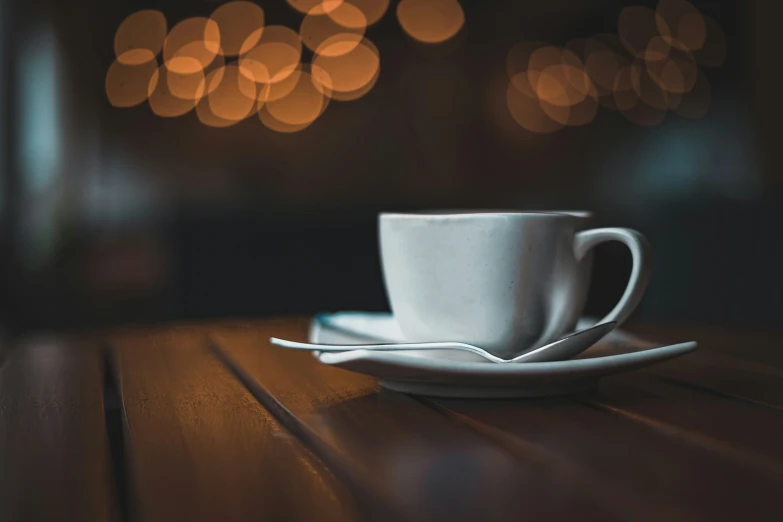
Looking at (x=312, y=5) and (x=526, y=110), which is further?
(x=526, y=110)

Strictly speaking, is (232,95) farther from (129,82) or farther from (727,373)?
(727,373)

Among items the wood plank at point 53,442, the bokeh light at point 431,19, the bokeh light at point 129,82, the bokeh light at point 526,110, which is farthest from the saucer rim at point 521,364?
the bokeh light at point 526,110

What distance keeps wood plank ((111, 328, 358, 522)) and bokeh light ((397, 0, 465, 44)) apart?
313cm

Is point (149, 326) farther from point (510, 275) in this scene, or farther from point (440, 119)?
point (440, 119)

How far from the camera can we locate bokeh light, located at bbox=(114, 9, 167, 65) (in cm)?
274

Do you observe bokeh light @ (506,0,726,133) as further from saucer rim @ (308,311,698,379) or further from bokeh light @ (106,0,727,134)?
saucer rim @ (308,311,698,379)

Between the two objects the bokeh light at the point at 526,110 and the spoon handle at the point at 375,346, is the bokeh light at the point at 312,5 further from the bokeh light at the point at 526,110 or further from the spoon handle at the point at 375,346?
the spoon handle at the point at 375,346

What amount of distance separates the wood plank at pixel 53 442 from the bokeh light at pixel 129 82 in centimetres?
237

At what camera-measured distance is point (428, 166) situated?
131 inches

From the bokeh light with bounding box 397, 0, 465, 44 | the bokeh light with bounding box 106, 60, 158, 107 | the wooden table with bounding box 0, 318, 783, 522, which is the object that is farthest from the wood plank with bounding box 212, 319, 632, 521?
the bokeh light with bounding box 397, 0, 465, 44

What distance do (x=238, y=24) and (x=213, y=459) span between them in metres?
3.09

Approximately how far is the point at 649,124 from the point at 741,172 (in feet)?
1.96

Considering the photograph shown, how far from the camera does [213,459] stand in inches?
11.2

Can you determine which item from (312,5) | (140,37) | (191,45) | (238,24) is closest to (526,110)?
(312,5)
